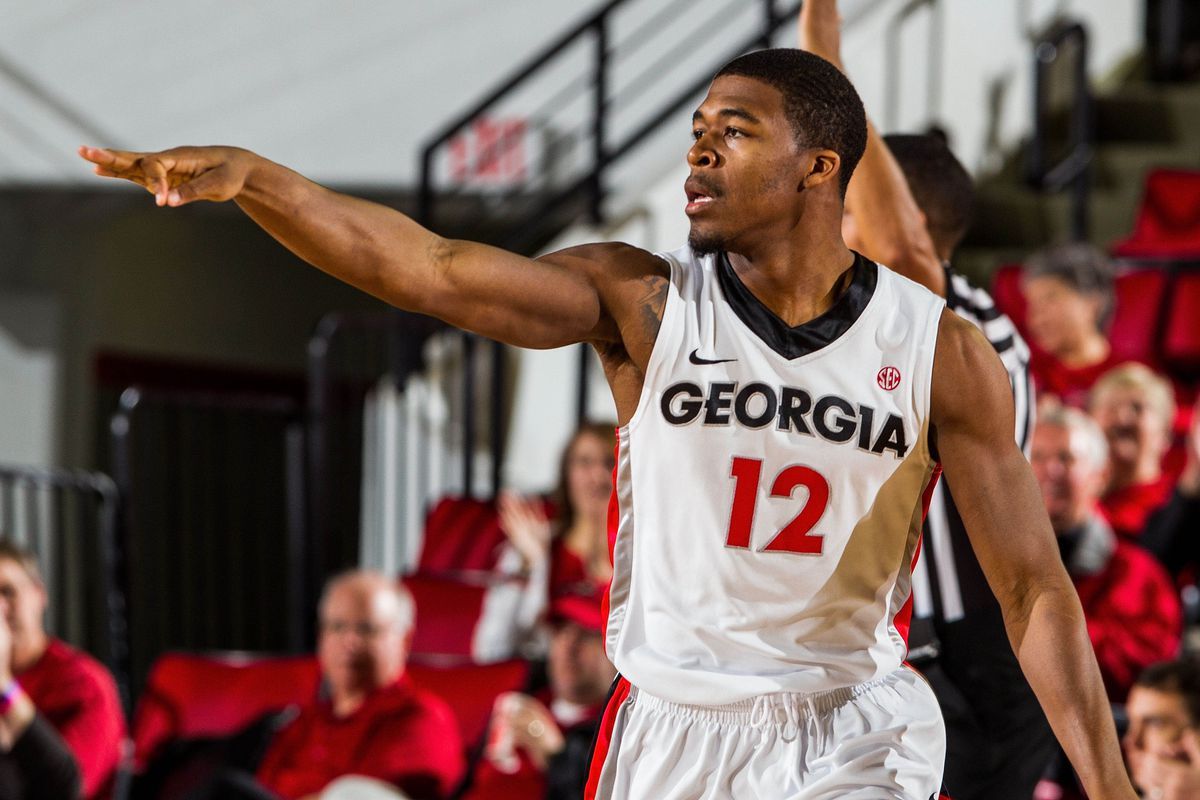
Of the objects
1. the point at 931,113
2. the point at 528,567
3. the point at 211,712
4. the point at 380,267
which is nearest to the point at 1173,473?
the point at 528,567

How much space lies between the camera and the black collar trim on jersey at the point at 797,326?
2.44 metres

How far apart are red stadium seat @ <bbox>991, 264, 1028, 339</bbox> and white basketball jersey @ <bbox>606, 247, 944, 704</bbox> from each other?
4.56m

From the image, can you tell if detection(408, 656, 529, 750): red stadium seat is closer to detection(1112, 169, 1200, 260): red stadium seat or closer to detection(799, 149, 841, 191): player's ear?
detection(799, 149, 841, 191): player's ear

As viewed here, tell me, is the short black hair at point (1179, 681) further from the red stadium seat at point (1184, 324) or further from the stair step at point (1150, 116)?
the stair step at point (1150, 116)

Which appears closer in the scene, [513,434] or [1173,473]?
[1173,473]

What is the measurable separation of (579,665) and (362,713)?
30.4 inches

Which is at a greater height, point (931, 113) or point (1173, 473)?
point (931, 113)

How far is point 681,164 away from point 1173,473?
2.64 m

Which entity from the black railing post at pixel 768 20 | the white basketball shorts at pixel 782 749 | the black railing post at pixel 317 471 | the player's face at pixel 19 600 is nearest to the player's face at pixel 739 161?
the white basketball shorts at pixel 782 749

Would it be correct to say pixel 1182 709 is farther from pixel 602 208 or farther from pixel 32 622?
pixel 602 208

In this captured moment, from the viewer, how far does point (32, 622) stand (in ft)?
18.7

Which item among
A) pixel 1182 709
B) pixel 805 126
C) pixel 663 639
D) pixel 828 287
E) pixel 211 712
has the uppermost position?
pixel 805 126

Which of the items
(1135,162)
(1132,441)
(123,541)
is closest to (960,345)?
(1132,441)

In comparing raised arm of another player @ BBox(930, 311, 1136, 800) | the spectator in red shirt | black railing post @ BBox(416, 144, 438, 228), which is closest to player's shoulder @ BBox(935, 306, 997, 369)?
raised arm of another player @ BBox(930, 311, 1136, 800)
